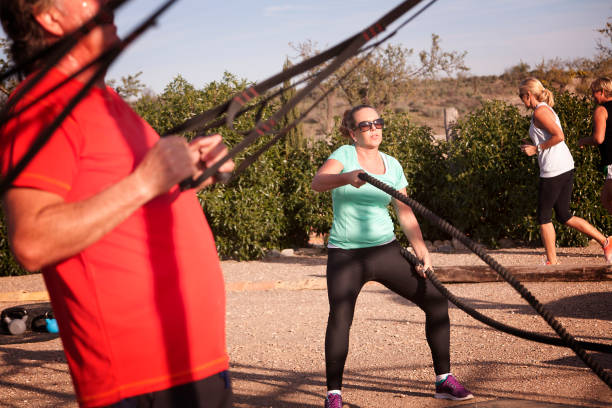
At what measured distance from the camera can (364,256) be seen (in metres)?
3.88

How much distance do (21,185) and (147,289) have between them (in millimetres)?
402

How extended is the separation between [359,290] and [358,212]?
494 mm

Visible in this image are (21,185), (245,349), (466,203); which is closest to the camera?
(21,185)

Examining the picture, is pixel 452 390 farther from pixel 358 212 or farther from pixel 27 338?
pixel 27 338

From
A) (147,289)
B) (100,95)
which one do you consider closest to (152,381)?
(147,289)

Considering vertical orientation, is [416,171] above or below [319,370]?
above

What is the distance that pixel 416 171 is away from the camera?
1056 centimetres

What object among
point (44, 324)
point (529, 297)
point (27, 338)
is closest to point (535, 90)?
point (529, 297)

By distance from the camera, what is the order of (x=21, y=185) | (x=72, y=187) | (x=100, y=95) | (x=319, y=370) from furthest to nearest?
1. (x=319, y=370)
2. (x=100, y=95)
3. (x=72, y=187)
4. (x=21, y=185)

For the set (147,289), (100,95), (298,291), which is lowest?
(298,291)

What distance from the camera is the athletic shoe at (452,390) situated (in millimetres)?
4043

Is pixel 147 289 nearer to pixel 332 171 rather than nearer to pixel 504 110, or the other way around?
pixel 332 171

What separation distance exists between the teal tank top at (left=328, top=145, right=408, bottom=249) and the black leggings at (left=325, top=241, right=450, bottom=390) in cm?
6

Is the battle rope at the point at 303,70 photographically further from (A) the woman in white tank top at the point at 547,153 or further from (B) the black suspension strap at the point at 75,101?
(A) the woman in white tank top at the point at 547,153
